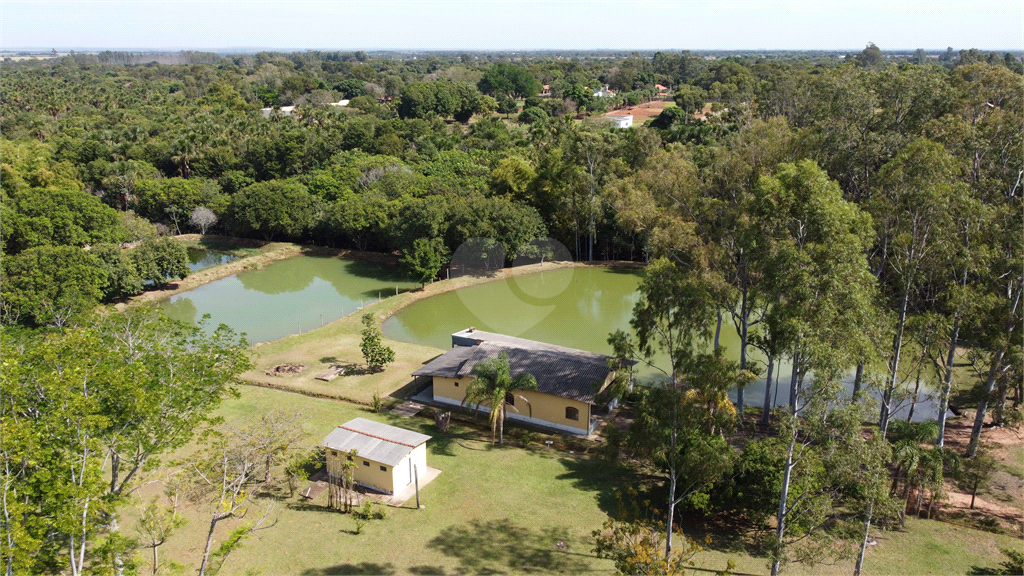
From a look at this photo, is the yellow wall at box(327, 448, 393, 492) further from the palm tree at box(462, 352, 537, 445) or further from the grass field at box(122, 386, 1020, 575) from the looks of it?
the palm tree at box(462, 352, 537, 445)

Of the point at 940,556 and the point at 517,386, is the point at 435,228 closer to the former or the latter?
the point at 517,386

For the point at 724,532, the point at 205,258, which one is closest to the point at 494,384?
the point at 724,532

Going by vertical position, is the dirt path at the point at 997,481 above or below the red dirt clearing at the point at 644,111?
below

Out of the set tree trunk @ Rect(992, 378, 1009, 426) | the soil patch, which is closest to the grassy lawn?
the soil patch

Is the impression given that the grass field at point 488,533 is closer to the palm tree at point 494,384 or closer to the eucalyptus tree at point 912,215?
the palm tree at point 494,384

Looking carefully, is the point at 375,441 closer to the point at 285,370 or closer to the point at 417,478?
the point at 417,478

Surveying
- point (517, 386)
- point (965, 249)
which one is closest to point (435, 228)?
point (517, 386)

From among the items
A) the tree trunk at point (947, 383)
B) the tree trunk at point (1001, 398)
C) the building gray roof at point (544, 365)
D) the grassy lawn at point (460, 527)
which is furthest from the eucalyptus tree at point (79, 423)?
the tree trunk at point (1001, 398)
